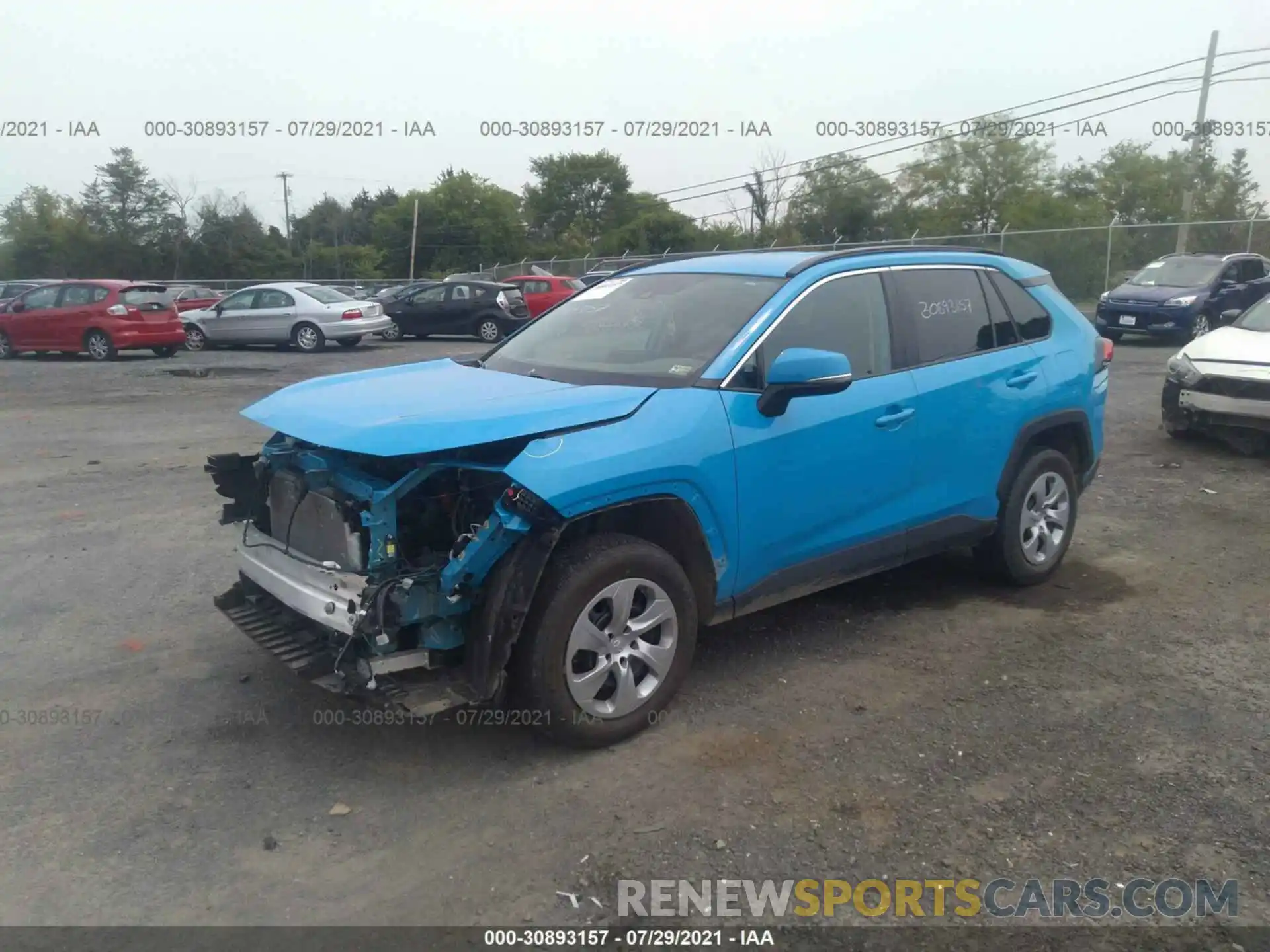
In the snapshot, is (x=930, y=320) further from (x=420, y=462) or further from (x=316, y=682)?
(x=316, y=682)

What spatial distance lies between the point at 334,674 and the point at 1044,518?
392 centimetres

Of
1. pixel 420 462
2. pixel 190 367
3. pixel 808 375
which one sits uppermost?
pixel 808 375

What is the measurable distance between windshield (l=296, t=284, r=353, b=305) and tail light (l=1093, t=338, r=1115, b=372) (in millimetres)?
17601

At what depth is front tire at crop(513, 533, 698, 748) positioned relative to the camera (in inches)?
145

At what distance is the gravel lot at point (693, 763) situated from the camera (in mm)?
3191

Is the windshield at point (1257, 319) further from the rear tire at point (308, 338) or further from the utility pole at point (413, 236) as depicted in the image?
the utility pole at point (413, 236)

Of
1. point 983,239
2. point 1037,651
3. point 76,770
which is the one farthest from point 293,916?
point 983,239

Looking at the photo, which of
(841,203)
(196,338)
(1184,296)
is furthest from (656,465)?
(841,203)

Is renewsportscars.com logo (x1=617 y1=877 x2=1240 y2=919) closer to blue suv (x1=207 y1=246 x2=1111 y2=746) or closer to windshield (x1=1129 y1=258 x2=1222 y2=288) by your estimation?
blue suv (x1=207 y1=246 x2=1111 y2=746)

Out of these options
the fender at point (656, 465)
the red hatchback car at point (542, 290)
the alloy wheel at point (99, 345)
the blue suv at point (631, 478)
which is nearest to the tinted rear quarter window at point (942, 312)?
the blue suv at point (631, 478)

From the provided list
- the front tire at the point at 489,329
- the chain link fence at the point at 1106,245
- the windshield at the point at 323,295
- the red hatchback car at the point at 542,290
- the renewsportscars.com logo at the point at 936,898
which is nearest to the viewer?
the renewsportscars.com logo at the point at 936,898

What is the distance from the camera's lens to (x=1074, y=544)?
6566 mm

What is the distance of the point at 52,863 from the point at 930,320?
4260 millimetres

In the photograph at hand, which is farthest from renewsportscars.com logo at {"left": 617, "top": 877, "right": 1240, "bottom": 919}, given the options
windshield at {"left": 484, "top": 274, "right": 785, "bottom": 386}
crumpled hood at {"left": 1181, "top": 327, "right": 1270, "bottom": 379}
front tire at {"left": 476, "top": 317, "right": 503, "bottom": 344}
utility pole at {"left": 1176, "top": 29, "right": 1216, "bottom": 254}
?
utility pole at {"left": 1176, "top": 29, "right": 1216, "bottom": 254}
